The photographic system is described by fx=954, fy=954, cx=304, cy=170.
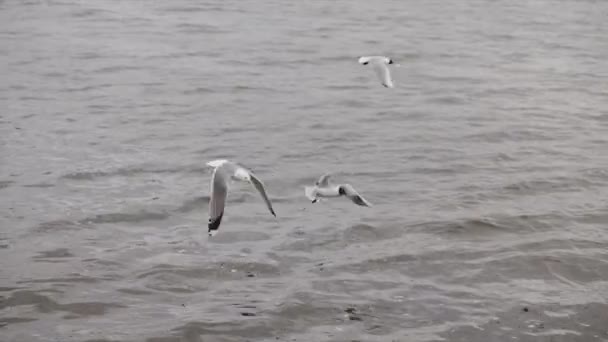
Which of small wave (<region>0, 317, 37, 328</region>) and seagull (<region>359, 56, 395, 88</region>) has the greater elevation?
seagull (<region>359, 56, 395, 88</region>)

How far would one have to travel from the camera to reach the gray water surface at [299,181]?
627cm

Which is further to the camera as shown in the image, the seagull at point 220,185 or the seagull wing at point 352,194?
the seagull wing at point 352,194

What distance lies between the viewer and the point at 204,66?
43.2 ft

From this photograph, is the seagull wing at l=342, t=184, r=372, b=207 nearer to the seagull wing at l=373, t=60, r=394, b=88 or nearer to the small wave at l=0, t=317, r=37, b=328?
the seagull wing at l=373, t=60, r=394, b=88

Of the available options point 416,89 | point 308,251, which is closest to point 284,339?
point 308,251

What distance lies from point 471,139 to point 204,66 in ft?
14.4

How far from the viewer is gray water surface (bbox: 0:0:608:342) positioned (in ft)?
20.6

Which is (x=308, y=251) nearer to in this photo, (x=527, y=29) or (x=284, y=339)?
(x=284, y=339)

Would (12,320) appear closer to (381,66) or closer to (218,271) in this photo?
(218,271)

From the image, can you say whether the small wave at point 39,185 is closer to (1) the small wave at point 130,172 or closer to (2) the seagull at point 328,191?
(1) the small wave at point 130,172

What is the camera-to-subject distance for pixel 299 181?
8.86 metres

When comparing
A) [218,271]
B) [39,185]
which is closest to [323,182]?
[218,271]

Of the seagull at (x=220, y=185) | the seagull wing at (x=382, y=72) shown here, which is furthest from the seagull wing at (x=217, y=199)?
the seagull wing at (x=382, y=72)

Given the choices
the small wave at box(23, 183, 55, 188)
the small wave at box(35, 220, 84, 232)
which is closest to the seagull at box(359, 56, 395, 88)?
Answer: the small wave at box(23, 183, 55, 188)
